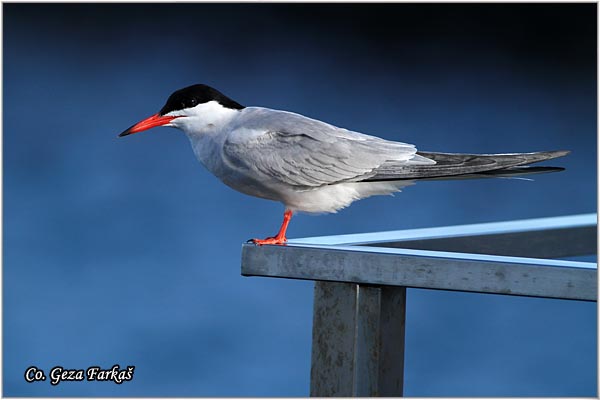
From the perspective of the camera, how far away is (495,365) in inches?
110

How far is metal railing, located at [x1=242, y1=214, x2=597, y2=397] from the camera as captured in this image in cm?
102

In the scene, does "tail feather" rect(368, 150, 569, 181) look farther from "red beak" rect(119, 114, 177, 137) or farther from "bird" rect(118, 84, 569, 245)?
"red beak" rect(119, 114, 177, 137)

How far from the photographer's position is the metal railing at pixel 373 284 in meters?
1.02

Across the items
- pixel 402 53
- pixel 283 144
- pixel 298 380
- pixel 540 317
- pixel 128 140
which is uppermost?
pixel 402 53

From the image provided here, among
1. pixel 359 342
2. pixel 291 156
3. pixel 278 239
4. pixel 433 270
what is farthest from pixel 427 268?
pixel 291 156

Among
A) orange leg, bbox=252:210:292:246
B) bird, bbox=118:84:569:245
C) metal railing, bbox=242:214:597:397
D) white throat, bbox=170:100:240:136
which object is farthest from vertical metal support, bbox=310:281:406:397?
white throat, bbox=170:100:240:136

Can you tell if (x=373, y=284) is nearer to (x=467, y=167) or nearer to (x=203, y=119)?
(x=467, y=167)

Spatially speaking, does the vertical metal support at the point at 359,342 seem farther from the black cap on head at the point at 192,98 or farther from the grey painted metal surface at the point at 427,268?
the black cap on head at the point at 192,98

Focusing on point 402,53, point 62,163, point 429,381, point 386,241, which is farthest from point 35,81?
point 386,241

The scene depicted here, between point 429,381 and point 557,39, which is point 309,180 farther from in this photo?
point 557,39

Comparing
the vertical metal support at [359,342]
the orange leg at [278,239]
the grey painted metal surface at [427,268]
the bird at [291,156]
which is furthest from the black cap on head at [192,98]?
the vertical metal support at [359,342]

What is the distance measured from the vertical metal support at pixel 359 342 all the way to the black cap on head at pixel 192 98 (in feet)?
1.49

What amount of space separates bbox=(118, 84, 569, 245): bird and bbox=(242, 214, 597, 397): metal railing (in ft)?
0.79

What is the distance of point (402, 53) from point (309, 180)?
4.84ft
